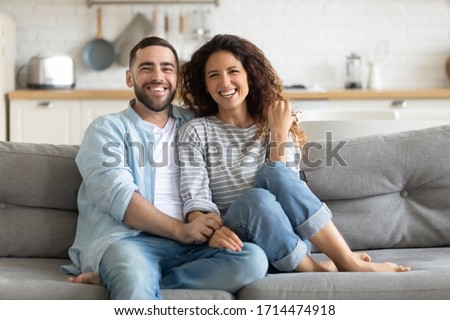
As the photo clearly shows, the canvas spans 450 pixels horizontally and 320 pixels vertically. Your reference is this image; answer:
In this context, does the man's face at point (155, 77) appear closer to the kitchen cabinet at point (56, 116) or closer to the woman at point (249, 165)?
the woman at point (249, 165)

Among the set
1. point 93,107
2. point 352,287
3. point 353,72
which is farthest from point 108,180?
point 353,72

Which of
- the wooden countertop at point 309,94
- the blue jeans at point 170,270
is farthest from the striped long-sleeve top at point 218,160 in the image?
the wooden countertop at point 309,94

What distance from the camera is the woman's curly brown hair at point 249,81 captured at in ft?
8.10

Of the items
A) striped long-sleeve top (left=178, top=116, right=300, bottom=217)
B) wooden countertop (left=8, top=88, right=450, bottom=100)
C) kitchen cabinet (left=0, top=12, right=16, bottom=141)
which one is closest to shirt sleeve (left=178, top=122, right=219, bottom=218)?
striped long-sleeve top (left=178, top=116, right=300, bottom=217)

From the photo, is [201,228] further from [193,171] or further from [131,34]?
[131,34]

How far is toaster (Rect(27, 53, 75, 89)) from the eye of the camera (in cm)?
497

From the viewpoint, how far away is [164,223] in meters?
2.13

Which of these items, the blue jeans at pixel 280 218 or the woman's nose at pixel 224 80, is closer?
the blue jeans at pixel 280 218

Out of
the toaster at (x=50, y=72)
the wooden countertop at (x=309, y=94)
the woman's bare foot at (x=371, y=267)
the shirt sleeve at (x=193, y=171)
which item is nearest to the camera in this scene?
the woman's bare foot at (x=371, y=267)

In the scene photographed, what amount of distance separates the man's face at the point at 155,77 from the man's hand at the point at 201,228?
47 centimetres

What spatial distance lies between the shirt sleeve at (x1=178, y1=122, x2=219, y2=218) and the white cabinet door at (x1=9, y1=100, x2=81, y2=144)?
2.59m
